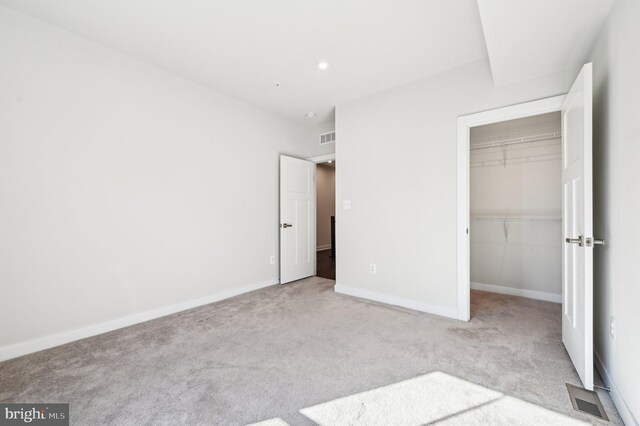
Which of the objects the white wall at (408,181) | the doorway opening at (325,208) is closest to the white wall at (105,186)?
the white wall at (408,181)

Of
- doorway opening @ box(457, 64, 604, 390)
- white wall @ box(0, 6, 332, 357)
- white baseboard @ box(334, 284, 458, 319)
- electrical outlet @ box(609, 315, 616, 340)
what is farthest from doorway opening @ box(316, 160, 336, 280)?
electrical outlet @ box(609, 315, 616, 340)

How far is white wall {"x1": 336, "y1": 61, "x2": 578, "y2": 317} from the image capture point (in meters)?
2.90

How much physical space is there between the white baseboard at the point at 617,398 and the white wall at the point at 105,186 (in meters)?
3.51

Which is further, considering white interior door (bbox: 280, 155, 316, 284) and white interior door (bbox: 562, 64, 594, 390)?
white interior door (bbox: 280, 155, 316, 284)

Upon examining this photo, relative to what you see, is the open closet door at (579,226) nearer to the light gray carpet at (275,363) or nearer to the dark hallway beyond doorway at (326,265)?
the light gray carpet at (275,363)

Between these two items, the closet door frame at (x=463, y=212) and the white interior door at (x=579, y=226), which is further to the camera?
the closet door frame at (x=463, y=212)

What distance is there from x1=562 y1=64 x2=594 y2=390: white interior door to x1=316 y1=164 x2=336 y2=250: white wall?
5.75 meters

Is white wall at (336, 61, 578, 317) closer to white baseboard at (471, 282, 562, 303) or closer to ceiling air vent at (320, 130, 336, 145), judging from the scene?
ceiling air vent at (320, 130, 336, 145)

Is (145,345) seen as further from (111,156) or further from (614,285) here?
(614,285)

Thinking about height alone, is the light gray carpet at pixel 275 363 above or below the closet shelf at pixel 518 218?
below

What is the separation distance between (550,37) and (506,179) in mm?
2135

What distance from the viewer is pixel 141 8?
2.10 m

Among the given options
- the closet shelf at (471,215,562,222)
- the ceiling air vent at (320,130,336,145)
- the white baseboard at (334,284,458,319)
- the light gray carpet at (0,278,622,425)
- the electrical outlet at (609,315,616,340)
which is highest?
the ceiling air vent at (320,130,336,145)

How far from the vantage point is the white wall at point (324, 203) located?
7641mm
